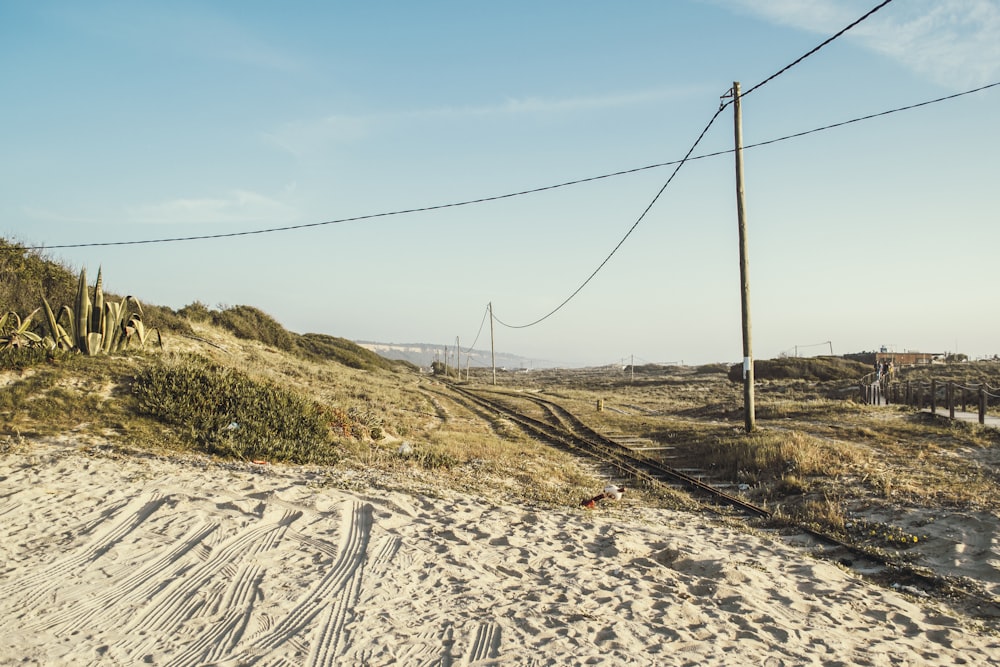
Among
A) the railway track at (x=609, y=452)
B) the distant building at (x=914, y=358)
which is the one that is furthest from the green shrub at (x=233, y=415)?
the distant building at (x=914, y=358)

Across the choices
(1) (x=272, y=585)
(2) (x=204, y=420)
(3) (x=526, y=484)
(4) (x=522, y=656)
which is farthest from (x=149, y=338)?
(4) (x=522, y=656)

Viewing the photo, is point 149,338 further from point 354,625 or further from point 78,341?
point 354,625

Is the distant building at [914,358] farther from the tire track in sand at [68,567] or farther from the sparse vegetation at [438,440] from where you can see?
the tire track in sand at [68,567]

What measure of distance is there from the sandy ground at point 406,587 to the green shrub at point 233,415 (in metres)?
2.40

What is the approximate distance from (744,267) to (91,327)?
635 inches

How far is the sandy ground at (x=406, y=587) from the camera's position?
455 cm

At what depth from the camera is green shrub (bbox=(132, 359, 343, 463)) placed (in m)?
10.8

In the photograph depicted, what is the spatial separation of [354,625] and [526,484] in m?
6.31

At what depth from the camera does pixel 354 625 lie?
4848mm

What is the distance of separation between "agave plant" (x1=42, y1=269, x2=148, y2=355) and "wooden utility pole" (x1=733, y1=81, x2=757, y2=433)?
51.4ft

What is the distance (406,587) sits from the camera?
5629 millimetres

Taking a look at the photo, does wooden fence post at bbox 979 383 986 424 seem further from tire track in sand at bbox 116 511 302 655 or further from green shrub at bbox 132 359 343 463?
tire track in sand at bbox 116 511 302 655

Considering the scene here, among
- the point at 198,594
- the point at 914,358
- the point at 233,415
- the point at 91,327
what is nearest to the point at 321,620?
the point at 198,594

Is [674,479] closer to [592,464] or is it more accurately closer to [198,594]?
[592,464]
